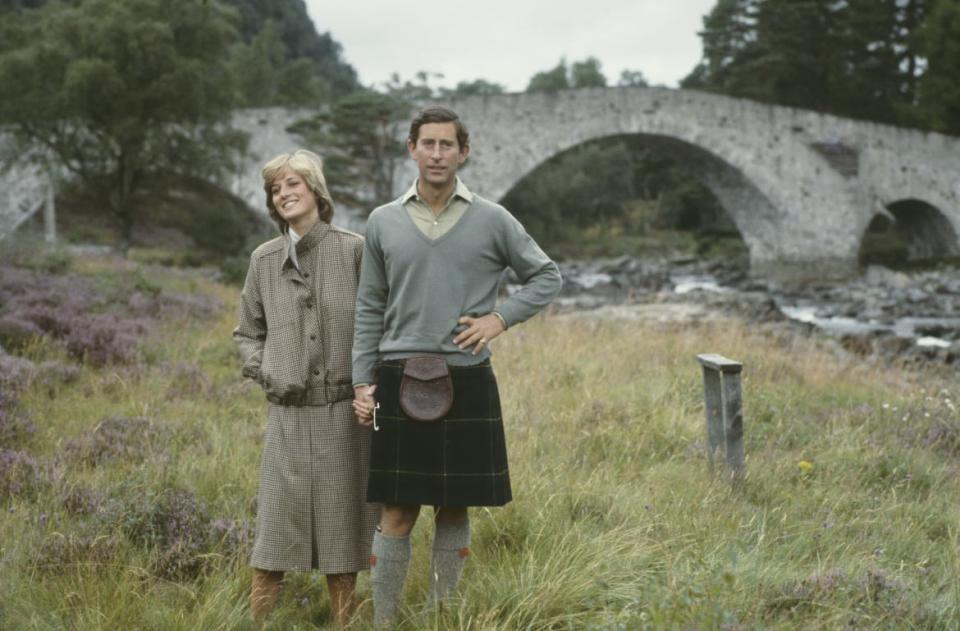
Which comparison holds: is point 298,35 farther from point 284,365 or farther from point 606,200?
point 284,365

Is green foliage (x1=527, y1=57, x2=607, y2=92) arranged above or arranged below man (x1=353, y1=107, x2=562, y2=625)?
above

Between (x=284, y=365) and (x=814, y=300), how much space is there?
18.0 metres

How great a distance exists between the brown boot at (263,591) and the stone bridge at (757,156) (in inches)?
706

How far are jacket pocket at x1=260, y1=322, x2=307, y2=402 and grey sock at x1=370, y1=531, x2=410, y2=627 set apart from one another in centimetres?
49

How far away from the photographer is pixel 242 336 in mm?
2742

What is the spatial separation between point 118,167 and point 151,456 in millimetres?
12021

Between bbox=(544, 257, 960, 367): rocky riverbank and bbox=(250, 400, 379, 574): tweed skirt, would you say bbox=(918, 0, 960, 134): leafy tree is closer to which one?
bbox=(544, 257, 960, 367): rocky riverbank

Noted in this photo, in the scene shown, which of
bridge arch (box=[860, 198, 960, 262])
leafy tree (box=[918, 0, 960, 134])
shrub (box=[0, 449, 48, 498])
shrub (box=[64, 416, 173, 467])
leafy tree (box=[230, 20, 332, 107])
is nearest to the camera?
shrub (box=[0, 449, 48, 498])

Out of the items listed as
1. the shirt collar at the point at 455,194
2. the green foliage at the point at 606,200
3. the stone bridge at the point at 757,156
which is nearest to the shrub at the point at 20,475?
the shirt collar at the point at 455,194

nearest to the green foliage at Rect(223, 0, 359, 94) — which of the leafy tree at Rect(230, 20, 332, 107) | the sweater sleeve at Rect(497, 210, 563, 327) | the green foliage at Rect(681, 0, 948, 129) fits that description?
the leafy tree at Rect(230, 20, 332, 107)

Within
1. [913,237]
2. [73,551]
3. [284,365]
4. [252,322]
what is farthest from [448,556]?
[913,237]

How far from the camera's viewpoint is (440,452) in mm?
2404

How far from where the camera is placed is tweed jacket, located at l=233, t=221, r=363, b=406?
260cm

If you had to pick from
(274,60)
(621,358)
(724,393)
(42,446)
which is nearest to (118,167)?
(621,358)
